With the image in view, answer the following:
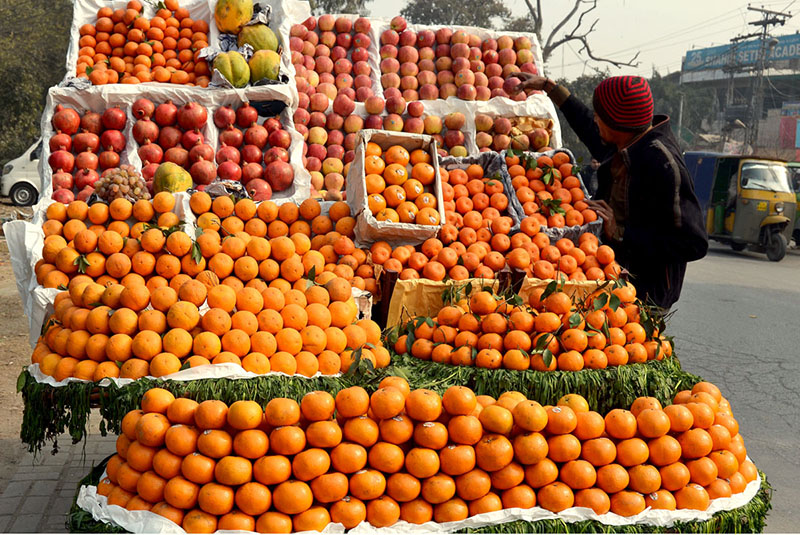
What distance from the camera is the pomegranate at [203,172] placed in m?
5.27

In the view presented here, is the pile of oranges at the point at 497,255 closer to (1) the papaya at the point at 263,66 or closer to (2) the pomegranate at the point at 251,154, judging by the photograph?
(2) the pomegranate at the point at 251,154

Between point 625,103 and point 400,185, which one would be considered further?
point 400,185

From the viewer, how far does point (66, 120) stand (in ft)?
17.8

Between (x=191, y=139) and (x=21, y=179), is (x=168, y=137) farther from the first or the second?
(x=21, y=179)

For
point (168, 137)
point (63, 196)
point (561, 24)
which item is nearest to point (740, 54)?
point (561, 24)

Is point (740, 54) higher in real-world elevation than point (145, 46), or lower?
higher

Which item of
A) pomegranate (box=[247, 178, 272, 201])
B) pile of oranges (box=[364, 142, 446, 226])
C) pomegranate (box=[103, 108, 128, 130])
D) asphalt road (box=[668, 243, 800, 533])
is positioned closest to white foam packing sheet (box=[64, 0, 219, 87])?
pomegranate (box=[103, 108, 128, 130])

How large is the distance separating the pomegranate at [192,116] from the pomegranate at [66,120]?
846 millimetres

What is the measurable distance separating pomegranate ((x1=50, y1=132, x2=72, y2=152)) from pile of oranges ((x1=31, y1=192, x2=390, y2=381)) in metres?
1.60

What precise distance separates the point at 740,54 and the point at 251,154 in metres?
50.5

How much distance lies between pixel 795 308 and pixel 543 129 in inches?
191

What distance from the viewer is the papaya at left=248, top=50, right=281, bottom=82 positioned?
593cm

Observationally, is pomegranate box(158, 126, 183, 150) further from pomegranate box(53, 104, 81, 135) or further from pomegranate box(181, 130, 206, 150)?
pomegranate box(53, 104, 81, 135)

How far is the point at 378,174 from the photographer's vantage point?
14.5 feet
